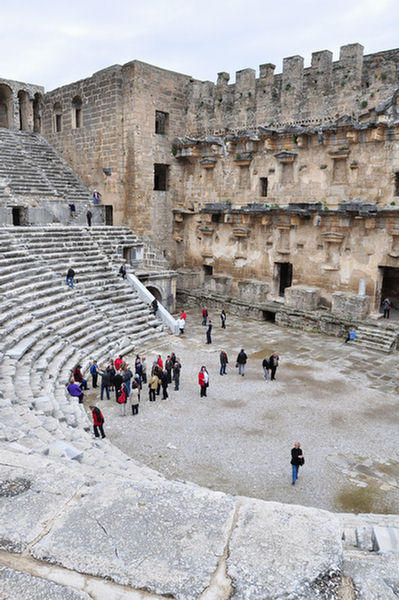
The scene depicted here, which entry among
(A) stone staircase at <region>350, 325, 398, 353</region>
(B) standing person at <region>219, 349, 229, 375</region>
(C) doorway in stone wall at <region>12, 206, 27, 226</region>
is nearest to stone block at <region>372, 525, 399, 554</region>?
(B) standing person at <region>219, 349, 229, 375</region>

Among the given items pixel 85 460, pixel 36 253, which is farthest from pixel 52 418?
pixel 36 253

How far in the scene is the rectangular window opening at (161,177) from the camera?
2234 centimetres

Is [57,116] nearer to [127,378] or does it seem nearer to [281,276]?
[281,276]

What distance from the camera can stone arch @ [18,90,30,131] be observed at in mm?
25259

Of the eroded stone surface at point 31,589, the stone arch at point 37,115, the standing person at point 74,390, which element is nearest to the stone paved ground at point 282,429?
the standing person at point 74,390

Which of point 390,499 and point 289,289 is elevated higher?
point 289,289

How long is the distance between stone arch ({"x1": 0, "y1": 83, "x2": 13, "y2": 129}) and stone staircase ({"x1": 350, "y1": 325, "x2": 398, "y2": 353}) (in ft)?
70.4

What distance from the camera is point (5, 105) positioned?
25594 mm

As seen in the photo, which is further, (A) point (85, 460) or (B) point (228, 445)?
(B) point (228, 445)

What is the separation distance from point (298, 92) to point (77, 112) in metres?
11.9

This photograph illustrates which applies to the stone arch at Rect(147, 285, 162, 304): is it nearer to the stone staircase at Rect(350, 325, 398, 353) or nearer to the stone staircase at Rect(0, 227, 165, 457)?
the stone staircase at Rect(0, 227, 165, 457)

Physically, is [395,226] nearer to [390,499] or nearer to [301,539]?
[390,499]

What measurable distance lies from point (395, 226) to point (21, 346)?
12.5 m

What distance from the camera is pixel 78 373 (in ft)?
34.6
